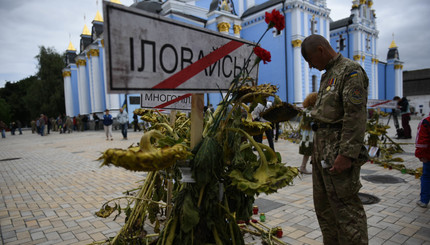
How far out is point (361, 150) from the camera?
2070 mm

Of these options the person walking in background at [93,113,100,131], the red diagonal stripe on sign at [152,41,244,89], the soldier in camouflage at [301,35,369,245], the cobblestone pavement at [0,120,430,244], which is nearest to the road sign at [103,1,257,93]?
the red diagonal stripe on sign at [152,41,244,89]

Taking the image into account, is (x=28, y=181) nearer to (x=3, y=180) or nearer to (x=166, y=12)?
(x=3, y=180)

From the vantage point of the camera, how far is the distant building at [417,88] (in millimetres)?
56469

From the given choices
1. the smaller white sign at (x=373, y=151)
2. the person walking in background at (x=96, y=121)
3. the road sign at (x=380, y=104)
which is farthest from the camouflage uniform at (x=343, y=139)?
the person walking in background at (x=96, y=121)

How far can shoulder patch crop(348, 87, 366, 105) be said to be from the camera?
1.98m

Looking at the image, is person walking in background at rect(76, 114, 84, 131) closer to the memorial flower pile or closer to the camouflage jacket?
the memorial flower pile

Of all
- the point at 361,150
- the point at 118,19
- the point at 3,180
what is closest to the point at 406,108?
the point at 361,150

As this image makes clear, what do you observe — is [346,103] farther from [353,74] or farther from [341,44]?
[341,44]

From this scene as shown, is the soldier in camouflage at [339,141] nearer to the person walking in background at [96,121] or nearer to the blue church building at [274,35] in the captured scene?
the blue church building at [274,35]

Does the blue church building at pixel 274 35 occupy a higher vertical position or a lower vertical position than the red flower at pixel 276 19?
higher

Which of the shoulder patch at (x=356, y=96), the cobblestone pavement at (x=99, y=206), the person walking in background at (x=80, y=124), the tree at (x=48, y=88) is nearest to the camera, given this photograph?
the shoulder patch at (x=356, y=96)

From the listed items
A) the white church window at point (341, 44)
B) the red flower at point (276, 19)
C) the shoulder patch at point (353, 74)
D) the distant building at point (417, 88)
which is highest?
the white church window at point (341, 44)

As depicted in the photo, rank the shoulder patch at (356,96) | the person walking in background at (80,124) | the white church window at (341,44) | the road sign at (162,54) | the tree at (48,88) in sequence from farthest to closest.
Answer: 1. the tree at (48,88)
2. the white church window at (341,44)
3. the person walking in background at (80,124)
4. the shoulder patch at (356,96)
5. the road sign at (162,54)

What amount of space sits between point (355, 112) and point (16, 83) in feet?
256
